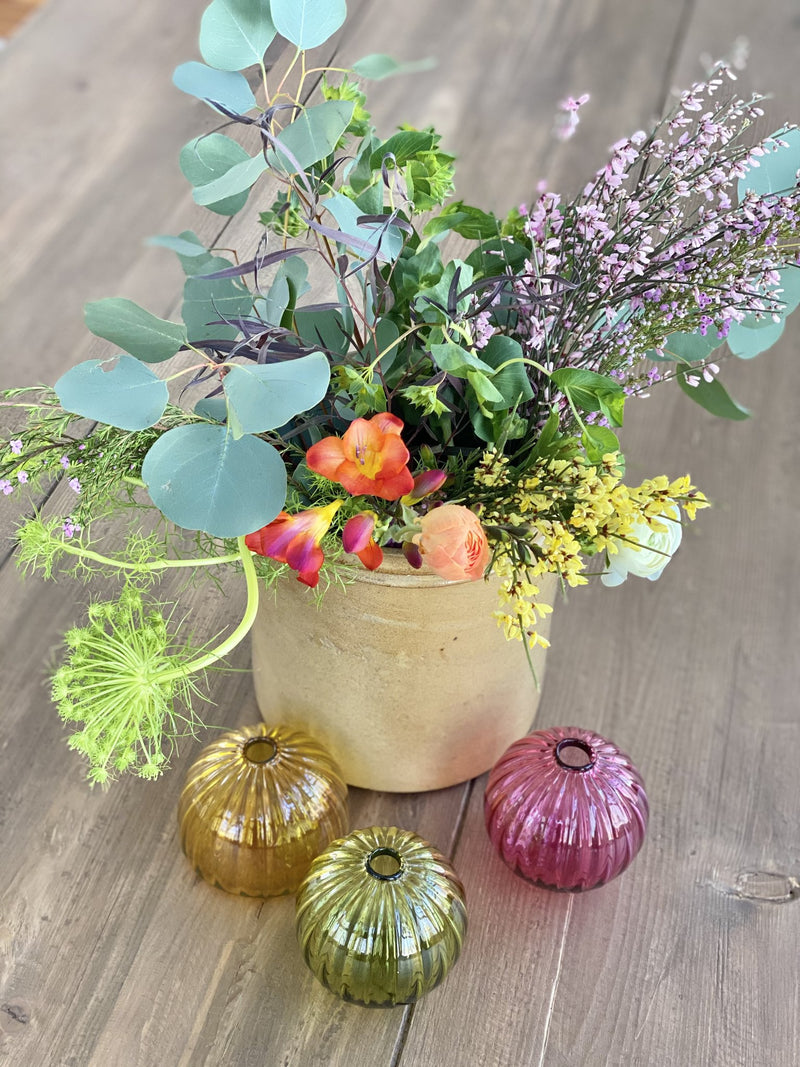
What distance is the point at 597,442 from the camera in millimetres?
593

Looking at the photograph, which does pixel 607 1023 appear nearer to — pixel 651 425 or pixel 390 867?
pixel 390 867

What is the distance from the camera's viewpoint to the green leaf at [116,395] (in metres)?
0.53

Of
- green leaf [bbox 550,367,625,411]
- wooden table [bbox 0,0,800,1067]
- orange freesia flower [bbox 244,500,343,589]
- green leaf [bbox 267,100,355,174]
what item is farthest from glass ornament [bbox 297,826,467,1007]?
green leaf [bbox 267,100,355,174]

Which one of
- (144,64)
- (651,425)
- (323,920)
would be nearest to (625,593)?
(651,425)

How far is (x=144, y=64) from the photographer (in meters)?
1.49

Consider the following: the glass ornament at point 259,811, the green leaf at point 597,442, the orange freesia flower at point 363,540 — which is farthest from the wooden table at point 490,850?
the green leaf at point 597,442

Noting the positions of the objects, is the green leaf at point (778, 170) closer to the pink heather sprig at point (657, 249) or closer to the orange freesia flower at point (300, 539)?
the pink heather sprig at point (657, 249)

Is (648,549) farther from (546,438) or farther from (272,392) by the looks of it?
(272,392)

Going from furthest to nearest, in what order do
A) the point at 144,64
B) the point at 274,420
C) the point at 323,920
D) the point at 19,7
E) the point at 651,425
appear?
the point at 19,7 → the point at 144,64 → the point at 651,425 → the point at 323,920 → the point at 274,420

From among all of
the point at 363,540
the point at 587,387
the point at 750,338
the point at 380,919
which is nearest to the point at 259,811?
the point at 380,919

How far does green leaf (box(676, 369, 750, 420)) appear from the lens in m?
0.71

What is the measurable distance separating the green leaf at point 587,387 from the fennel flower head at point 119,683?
244 mm

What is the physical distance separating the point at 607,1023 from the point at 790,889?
6.4 inches

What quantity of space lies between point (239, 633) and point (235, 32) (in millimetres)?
304
